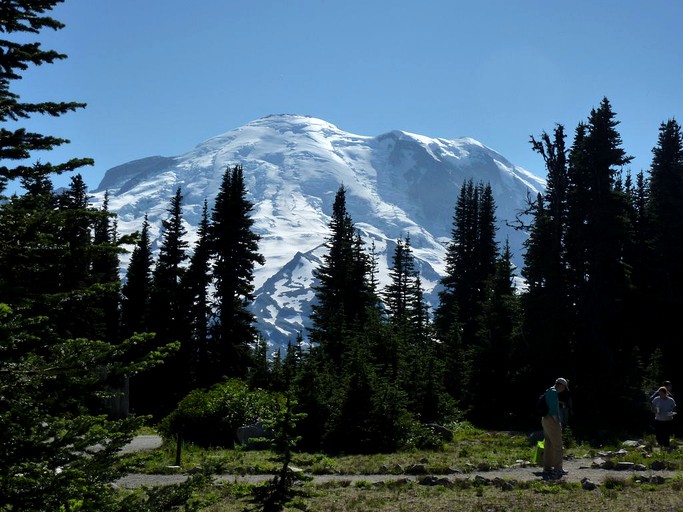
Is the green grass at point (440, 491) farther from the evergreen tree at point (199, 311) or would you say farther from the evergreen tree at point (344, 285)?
the evergreen tree at point (199, 311)

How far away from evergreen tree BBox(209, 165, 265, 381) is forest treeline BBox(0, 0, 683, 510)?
0.41 ft

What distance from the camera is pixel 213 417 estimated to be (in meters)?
21.9

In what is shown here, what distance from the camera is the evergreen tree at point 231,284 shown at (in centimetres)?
4344

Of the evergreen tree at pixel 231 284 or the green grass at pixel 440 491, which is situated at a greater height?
the evergreen tree at pixel 231 284

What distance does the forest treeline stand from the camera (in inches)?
194

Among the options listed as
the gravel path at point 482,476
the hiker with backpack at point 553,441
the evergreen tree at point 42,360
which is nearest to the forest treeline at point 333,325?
the evergreen tree at point 42,360

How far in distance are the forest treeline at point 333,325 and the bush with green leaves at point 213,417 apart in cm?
22

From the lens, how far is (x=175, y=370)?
44.5 metres

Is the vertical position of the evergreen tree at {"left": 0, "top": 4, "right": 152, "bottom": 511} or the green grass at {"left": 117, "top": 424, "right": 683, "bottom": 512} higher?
the evergreen tree at {"left": 0, "top": 4, "right": 152, "bottom": 511}

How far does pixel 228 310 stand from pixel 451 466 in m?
30.4

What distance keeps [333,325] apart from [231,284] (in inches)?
392

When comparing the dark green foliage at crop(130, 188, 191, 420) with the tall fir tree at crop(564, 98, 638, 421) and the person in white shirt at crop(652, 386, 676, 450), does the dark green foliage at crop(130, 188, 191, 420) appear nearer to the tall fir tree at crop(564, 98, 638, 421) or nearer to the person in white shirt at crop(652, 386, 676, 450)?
the tall fir tree at crop(564, 98, 638, 421)

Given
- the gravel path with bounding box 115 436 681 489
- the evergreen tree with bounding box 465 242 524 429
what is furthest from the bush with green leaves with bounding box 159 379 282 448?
the evergreen tree with bounding box 465 242 524 429

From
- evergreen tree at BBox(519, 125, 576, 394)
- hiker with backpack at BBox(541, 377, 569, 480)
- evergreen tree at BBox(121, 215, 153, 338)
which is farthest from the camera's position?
evergreen tree at BBox(121, 215, 153, 338)
